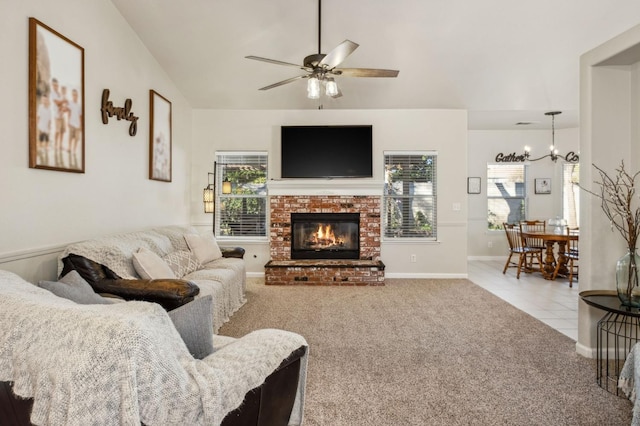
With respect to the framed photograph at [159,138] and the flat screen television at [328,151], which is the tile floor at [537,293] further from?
the framed photograph at [159,138]

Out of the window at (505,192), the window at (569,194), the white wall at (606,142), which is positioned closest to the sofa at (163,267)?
the white wall at (606,142)

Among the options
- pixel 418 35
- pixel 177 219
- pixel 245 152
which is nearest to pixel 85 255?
pixel 177 219

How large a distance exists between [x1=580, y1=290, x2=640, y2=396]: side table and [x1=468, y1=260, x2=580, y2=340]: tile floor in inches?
18.5

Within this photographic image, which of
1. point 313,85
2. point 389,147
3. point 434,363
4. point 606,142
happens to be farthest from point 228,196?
point 606,142

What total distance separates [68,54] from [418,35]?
3.60m

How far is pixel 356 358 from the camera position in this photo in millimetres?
2977

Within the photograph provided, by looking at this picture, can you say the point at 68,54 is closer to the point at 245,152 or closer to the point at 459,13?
the point at 245,152

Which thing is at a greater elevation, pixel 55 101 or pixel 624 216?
pixel 55 101

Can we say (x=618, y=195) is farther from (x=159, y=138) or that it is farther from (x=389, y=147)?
(x=159, y=138)

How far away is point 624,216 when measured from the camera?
Result: 292 cm

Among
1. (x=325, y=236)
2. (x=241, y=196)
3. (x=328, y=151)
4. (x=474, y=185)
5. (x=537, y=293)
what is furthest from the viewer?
(x=474, y=185)

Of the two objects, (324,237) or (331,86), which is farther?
(324,237)

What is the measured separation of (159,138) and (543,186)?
741 centimetres

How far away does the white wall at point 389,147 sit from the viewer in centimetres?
617
